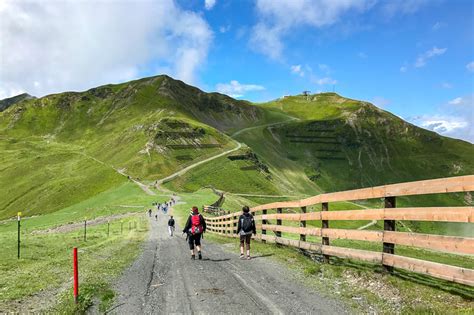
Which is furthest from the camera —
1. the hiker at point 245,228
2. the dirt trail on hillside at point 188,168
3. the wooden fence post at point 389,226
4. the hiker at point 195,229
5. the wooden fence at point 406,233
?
the dirt trail on hillside at point 188,168

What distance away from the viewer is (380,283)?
946 centimetres

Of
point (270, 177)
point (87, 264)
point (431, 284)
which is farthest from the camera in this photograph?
point (270, 177)

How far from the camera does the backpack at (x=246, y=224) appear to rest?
16.5 meters

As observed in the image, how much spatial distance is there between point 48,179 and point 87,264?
130340 mm

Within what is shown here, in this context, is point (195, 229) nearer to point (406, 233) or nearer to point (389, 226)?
point (389, 226)

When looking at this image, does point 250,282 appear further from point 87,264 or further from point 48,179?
point 48,179

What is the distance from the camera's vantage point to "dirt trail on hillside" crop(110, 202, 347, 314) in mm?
8461

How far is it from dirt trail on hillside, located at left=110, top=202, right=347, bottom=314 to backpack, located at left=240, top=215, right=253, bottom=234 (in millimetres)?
1922

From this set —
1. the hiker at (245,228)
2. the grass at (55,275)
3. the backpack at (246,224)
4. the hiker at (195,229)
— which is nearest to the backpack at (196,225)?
the hiker at (195,229)

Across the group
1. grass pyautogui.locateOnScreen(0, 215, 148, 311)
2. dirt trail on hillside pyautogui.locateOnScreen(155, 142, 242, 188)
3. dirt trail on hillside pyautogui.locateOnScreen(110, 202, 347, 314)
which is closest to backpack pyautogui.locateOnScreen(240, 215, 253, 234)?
dirt trail on hillside pyautogui.locateOnScreen(110, 202, 347, 314)

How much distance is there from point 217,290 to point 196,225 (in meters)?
7.65

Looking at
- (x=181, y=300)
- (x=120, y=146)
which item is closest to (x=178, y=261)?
(x=181, y=300)

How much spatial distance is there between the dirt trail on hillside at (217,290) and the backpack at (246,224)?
1.92 metres

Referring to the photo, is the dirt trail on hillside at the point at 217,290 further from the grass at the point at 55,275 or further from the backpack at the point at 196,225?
the backpack at the point at 196,225
